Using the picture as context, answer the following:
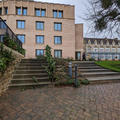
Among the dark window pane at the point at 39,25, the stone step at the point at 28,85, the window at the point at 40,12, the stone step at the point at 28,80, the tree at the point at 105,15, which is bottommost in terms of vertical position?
the stone step at the point at 28,85

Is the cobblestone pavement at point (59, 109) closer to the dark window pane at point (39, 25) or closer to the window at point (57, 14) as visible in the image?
the dark window pane at point (39, 25)

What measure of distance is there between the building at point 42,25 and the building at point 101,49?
2420 centimetres

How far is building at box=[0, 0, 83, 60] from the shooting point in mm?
18109

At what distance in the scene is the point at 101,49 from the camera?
43969 millimetres

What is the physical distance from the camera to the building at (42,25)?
18.1 meters

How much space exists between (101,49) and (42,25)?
3501 cm

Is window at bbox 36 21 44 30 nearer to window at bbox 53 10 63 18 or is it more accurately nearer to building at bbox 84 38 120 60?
window at bbox 53 10 63 18

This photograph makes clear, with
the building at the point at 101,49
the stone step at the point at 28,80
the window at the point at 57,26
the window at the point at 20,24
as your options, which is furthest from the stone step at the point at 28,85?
the building at the point at 101,49

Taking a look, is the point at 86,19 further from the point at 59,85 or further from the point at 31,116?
the point at 31,116

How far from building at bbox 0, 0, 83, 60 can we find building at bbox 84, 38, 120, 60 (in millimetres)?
24198

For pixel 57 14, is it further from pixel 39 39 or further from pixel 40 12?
pixel 39 39

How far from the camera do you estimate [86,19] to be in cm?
879

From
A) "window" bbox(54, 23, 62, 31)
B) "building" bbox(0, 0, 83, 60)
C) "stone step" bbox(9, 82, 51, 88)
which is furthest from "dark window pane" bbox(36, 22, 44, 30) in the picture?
"stone step" bbox(9, 82, 51, 88)

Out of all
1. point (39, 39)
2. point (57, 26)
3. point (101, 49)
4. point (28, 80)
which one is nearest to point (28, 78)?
point (28, 80)
